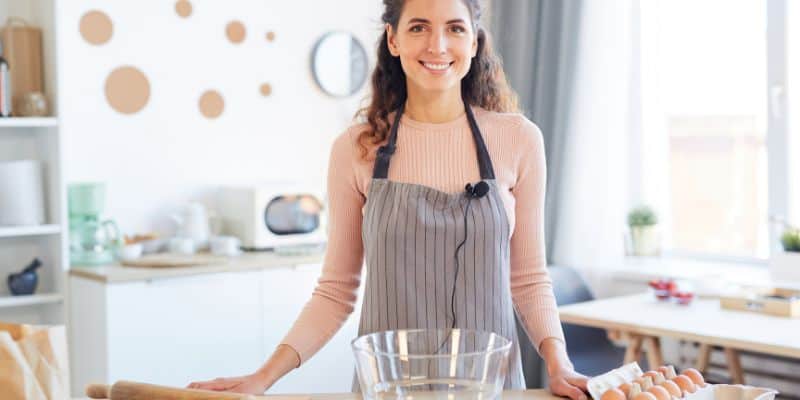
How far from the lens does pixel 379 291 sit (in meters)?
1.86

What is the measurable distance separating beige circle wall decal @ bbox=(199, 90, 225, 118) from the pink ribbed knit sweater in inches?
94.2

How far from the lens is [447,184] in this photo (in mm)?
1860

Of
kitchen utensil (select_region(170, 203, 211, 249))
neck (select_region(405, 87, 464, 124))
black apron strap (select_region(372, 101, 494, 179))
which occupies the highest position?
neck (select_region(405, 87, 464, 124))

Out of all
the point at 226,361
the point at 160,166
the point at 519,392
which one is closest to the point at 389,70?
the point at 519,392

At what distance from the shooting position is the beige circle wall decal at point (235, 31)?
424 cm

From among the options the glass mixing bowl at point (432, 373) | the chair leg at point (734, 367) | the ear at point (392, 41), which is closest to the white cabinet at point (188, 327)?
the chair leg at point (734, 367)

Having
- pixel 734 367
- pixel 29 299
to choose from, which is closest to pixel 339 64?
pixel 29 299

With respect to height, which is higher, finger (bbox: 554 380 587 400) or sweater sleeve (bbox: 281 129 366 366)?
sweater sleeve (bbox: 281 129 366 366)

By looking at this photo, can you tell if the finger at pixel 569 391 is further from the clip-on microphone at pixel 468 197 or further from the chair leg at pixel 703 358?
the chair leg at pixel 703 358

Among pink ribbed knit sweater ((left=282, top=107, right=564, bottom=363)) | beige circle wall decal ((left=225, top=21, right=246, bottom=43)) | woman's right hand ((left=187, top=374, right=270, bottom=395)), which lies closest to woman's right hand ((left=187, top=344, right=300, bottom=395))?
woman's right hand ((left=187, top=374, right=270, bottom=395))

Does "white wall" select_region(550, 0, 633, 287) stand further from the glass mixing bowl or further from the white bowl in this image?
the glass mixing bowl

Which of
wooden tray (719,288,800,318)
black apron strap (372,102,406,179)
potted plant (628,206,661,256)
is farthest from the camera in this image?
potted plant (628,206,661,256)

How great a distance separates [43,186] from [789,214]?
2.80m

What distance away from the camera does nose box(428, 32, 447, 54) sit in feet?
5.73
